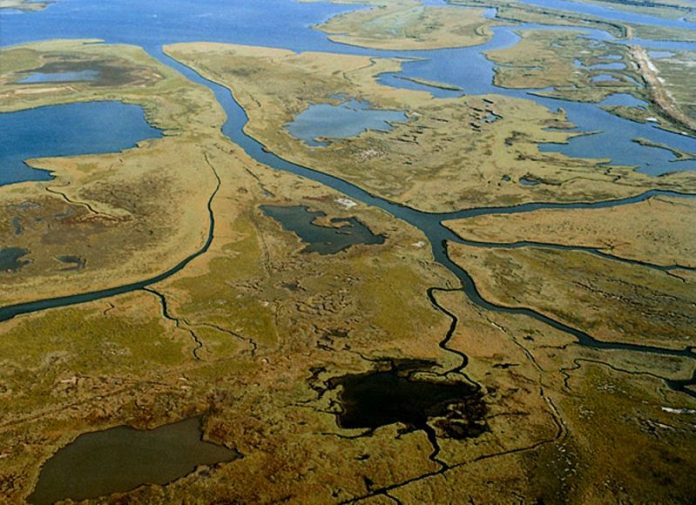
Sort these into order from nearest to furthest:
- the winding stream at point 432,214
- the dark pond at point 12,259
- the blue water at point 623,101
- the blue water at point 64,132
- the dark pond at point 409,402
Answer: the dark pond at point 409,402
the winding stream at point 432,214
the dark pond at point 12,259
the blue water at point 64,132
the blue water at point 623,101

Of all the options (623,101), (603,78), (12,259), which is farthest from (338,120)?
(603,78)

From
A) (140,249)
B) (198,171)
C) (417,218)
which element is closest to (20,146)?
(198,171)

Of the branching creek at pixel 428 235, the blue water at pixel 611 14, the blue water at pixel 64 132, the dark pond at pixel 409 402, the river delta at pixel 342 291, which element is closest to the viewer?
the river delta at pixel 342 291

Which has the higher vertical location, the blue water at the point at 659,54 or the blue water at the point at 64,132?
the blue water at the point at 659,54

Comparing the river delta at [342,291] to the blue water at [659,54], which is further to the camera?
the blue water at [659,54]

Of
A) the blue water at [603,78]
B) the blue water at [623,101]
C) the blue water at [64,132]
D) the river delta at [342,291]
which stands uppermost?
the blue water at [603,78]

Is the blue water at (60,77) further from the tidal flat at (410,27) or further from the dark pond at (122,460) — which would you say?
the dark pond at (122,460)

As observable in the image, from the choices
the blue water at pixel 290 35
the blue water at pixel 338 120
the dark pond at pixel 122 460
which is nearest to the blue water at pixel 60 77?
the blue water at pixel 290 35

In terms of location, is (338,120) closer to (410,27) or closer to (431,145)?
(431,145)
